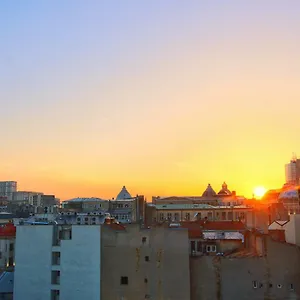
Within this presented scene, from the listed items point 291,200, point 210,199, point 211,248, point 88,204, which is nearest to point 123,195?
point 88,204

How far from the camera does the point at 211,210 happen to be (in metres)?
118

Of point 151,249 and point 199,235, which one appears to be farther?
point 199,235

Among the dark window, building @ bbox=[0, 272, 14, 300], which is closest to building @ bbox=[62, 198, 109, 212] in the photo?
building @ bbox=[0, 272, 14, 300]

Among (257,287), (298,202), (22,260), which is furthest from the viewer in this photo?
(298,202)

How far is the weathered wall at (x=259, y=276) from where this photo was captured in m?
44.5

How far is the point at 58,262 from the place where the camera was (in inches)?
1868

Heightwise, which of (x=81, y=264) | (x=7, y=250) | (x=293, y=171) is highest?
(x=293, y=171)

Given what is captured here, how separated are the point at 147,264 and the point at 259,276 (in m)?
10.5

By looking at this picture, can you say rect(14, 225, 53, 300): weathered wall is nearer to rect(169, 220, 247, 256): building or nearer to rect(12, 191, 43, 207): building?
rect(169, 220, 247, 256): building

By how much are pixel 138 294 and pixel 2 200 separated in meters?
120

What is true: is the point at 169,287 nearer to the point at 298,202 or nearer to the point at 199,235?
the point at 199,235

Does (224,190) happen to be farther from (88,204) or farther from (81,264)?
(81,264)

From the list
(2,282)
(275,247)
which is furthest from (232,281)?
(2,282)

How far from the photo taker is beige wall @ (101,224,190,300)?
45.1 meters
